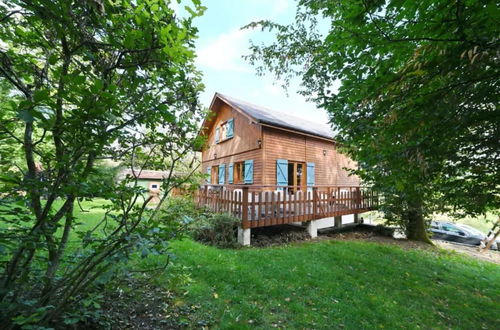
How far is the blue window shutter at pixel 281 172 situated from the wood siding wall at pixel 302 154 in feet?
0.50

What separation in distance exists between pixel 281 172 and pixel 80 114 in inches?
378

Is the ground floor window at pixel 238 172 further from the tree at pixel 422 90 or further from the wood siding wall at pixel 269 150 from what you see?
the tree at pixel 422 90

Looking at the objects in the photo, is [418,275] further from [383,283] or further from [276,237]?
[276,237]

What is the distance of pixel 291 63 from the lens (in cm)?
902

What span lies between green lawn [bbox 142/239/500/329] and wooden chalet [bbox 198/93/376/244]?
1.44 meters

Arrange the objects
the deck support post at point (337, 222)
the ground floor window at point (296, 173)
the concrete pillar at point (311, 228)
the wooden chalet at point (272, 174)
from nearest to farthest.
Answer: the wooden chalet at point (272, 174) < the concrete pillar at point (311, 228) < the deck support post at point (337, 222) < the ground floor window at point (296, 173)

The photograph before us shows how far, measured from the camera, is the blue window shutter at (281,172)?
33.8 ft

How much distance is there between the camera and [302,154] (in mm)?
11453

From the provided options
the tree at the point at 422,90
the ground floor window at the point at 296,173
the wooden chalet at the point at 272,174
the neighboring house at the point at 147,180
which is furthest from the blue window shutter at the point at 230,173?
the neighboring house at the point at 147,180

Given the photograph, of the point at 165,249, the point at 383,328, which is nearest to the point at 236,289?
the point at 383,328

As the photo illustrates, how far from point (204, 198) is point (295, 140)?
18.6ft

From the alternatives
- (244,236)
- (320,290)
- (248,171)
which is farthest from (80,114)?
(248,171)

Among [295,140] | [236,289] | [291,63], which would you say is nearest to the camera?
[236,289]

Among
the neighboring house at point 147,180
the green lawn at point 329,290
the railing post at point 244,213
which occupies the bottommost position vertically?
the green lawn at point 329,290
